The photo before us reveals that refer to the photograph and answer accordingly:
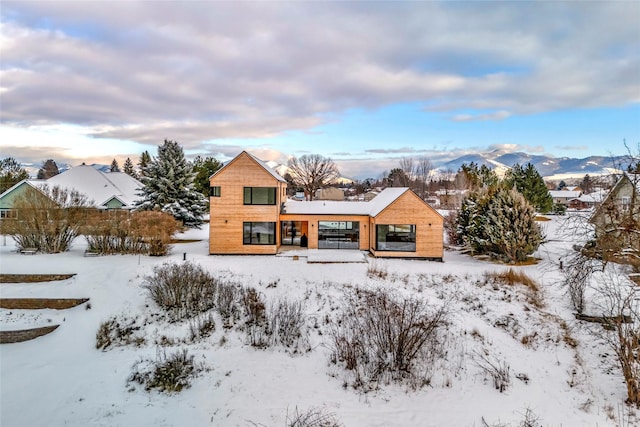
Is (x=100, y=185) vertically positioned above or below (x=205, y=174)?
below

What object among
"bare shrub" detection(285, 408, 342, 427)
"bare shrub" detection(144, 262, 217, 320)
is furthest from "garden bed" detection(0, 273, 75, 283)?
"bare shrub" detection(285, 408, 342, 427)

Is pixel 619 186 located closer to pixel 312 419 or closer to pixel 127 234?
pixel 312 419

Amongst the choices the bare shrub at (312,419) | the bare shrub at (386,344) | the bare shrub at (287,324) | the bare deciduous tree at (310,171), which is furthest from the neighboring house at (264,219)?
the bare deciduous tree at (310,171)

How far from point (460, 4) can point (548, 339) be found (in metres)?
11.0

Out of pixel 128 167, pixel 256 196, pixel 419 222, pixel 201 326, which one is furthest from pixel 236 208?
pixel 128 167

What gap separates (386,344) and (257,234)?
444 inches

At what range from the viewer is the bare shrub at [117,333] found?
1120 centimetres

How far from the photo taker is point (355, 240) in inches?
829

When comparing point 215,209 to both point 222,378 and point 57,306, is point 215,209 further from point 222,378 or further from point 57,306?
point 222,378

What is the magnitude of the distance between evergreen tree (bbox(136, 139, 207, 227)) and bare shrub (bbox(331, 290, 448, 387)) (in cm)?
1891

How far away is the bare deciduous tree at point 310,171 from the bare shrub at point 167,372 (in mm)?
42592

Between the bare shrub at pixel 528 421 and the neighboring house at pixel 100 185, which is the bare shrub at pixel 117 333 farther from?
the neighboring house at pixel 100 185

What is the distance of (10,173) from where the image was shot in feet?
132

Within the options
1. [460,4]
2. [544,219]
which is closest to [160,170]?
[460,4]
